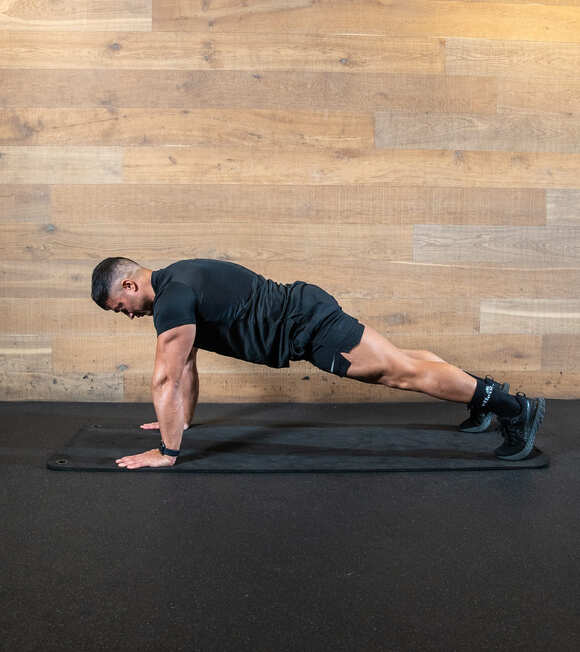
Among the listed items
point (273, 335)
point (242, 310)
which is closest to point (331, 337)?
point (273, 335)

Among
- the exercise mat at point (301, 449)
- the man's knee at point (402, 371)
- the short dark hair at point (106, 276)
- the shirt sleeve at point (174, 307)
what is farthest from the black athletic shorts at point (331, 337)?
the short dark hair at point (106, 276)

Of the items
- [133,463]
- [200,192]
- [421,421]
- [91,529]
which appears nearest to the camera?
[91,529]

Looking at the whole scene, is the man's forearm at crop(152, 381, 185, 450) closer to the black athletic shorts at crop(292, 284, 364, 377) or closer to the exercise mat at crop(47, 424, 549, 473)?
the exercise mat at crop(47, 424, 549, 473)

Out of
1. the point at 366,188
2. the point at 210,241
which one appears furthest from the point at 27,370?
the point at 366,188

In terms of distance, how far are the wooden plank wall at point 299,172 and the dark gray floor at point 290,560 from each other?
44.0 inches

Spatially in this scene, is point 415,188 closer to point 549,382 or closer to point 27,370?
point 549,382

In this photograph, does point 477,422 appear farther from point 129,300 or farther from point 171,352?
point 129,300

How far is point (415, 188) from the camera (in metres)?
3.86

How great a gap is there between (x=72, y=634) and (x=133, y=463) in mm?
1162

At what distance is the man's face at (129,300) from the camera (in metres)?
2.73

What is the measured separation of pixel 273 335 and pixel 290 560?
1.09 m

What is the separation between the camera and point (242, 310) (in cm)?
279

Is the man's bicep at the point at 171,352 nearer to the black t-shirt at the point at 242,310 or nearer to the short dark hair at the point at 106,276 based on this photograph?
the black t-shirt at the point at 242,310

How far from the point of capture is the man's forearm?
2617 mm
